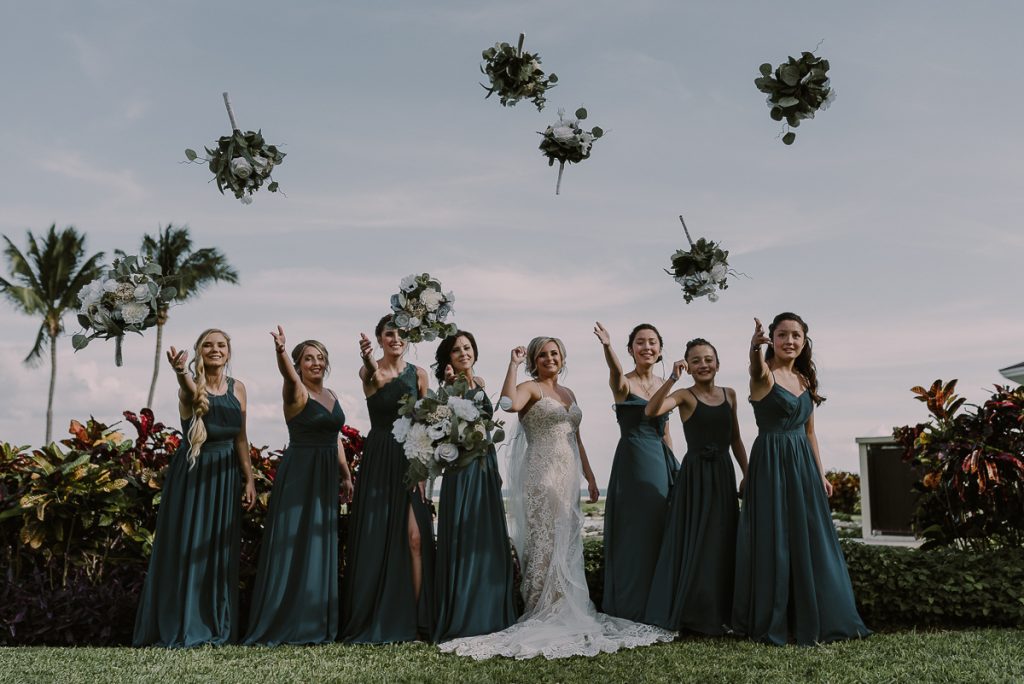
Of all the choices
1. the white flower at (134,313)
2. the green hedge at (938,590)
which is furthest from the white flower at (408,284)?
the green hedge at (938,590)

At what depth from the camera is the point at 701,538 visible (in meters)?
7.12

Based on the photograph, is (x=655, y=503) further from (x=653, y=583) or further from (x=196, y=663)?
(x=196, y=663)

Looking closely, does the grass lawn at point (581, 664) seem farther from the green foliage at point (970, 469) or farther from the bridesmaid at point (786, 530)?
the green foliage at point (970, 469)

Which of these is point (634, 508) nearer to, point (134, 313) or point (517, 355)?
point (517, 355)

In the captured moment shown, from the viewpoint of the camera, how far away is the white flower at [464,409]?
6.60 m

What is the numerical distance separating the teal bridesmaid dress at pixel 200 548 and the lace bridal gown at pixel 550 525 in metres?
2.06

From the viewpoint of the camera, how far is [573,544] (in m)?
7.41

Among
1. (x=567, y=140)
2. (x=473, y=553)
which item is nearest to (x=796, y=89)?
(x=567, y=140)

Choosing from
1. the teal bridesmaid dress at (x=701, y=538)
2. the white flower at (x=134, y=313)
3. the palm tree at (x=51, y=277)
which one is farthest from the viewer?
the palm tree at (x=51, y=277)

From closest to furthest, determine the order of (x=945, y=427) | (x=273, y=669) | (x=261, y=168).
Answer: (x=273, y=669) < (x=261, y=168) < (x=945, y=427)

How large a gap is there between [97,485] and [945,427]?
27.3 feet

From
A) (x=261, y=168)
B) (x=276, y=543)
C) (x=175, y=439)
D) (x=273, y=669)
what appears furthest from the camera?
(x=175, y=439)

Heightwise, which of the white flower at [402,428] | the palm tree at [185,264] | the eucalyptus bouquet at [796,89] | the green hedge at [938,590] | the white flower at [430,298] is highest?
Answer: the palm tree at [185,264]

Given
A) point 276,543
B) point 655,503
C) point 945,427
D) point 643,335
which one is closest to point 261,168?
point 276,543
